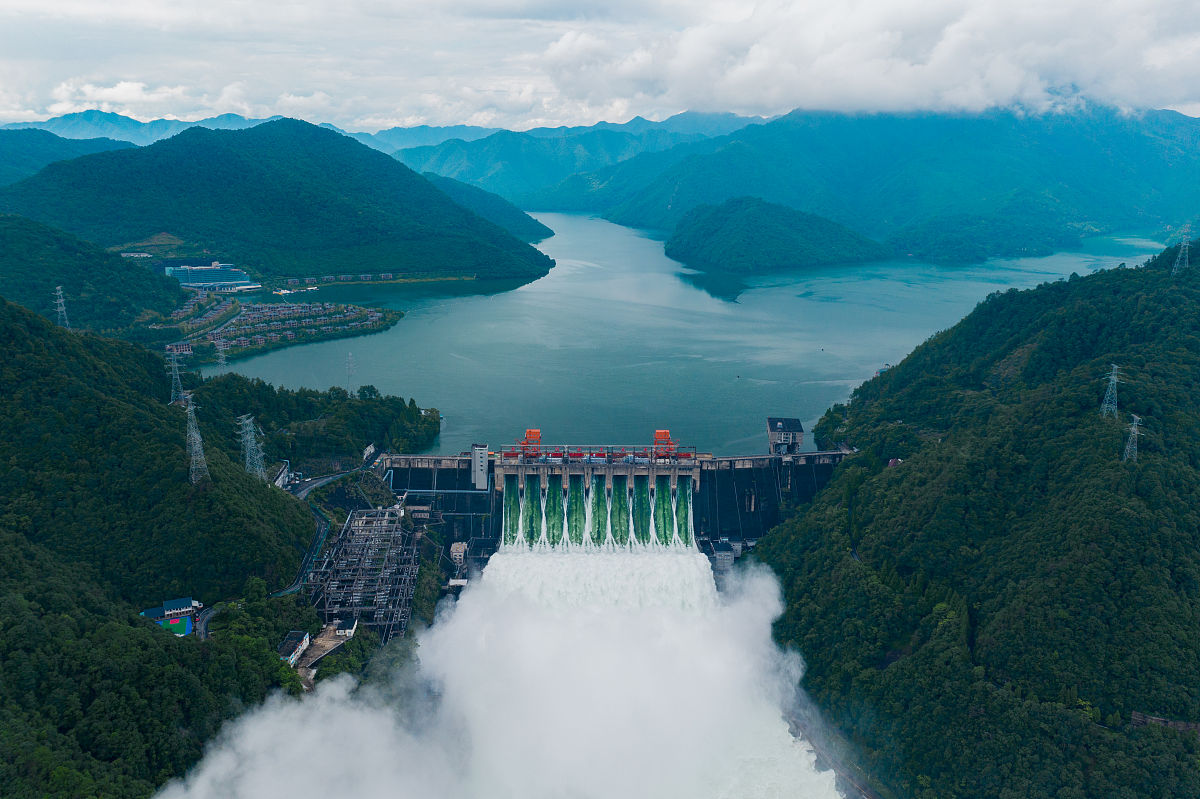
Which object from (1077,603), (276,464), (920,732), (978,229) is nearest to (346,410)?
(276,464)

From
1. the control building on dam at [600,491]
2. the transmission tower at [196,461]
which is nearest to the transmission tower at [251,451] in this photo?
the transmission tower at [196,461]

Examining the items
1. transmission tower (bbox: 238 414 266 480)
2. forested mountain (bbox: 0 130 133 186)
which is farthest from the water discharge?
forested mountain (bbox: 0 130 133 186)

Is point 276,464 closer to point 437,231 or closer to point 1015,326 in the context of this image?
point 1015,326

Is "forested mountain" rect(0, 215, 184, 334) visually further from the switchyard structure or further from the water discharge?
the water discharge

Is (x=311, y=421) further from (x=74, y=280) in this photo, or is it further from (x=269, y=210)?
(x=269, y=210)

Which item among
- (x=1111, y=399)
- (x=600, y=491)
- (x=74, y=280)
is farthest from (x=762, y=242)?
(x=1111, y=399)

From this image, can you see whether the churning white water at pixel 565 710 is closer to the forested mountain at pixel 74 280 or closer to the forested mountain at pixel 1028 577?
the forested mountain at pixel 1028 577
